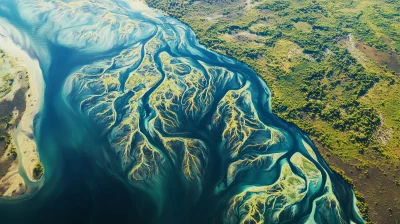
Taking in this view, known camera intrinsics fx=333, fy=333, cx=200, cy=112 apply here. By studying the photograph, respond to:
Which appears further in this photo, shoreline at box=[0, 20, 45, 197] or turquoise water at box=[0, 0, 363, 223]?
shoreline at box=[0, 20, 45, 197]

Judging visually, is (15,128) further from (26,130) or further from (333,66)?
(333,66)

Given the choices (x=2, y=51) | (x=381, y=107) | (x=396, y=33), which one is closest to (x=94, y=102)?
(x=2, y=51)

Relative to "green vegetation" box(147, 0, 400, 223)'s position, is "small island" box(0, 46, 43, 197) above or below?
below

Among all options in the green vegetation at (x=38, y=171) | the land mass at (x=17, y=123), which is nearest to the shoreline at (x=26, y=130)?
the land mass at (x=17, y=123)

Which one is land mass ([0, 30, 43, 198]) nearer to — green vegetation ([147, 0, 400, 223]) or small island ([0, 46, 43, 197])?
small island ([0, 46, 43, 197])

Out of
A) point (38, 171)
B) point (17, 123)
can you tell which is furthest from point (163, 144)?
point (17, 123)

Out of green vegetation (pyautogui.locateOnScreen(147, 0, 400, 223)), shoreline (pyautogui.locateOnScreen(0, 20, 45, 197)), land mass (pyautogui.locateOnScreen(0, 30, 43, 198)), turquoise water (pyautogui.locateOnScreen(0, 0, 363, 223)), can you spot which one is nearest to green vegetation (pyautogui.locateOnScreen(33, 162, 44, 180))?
land mass (pyautogui.locateOnScreen(0, 30, 43, 198))
